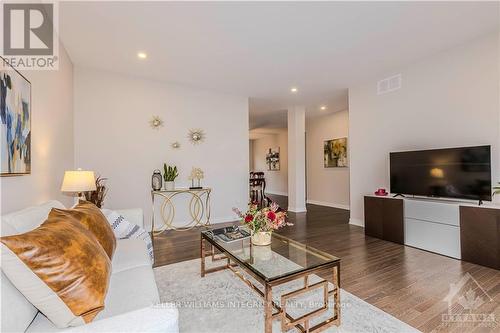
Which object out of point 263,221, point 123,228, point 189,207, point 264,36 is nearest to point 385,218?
point 263,221

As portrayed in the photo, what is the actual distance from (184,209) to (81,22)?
314 cm

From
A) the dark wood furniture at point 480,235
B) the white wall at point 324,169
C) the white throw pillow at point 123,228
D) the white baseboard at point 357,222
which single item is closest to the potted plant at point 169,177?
the white throw pillow at point 123,228

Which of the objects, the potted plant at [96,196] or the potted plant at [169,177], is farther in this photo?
the potted plant at [169,177]

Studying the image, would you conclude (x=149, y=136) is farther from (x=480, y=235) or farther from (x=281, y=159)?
(x=281, y=159)

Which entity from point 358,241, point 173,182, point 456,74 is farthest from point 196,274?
point 456,74

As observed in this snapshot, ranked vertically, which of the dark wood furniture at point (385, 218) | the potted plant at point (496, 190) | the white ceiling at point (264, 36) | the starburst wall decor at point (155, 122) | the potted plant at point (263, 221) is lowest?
the dark wood furniture at point (385, 218)

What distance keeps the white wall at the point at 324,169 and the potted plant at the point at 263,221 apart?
471 cm

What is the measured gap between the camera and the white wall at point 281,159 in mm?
9427

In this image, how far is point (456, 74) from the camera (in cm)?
314

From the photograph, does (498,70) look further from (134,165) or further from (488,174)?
(134,165)

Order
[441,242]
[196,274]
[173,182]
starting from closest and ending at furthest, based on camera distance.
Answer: [196,274] → [441,242] → [173,182]

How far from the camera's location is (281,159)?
9609 mm

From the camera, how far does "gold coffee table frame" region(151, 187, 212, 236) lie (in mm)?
4168

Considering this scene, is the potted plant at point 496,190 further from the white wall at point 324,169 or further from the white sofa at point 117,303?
the white sofa at point 117,303
